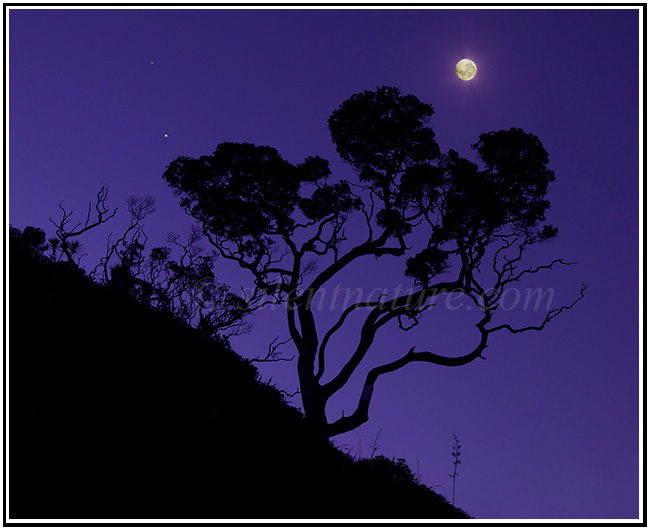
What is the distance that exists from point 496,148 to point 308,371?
979 cm

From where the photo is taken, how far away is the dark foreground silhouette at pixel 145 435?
446 centimetres

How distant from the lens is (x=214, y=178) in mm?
19922

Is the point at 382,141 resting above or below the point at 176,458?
above

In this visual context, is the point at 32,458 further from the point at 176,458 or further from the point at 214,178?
the point at 214,178

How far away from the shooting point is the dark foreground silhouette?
4.46 m

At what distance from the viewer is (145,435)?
5559mm

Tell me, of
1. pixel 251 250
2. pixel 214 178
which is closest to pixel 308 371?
pixel 251 250

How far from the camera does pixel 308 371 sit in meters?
16.8

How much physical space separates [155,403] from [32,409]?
5.09 feet
